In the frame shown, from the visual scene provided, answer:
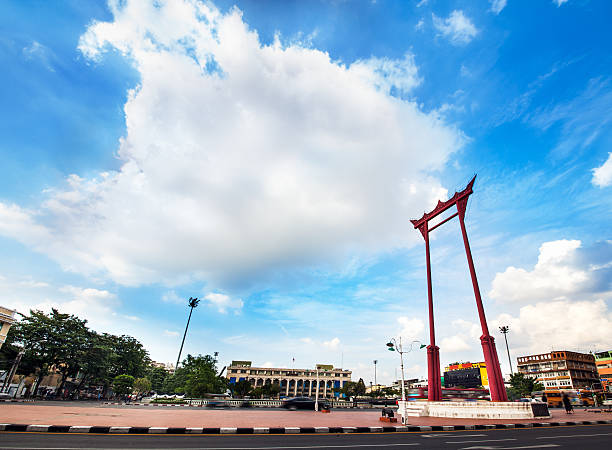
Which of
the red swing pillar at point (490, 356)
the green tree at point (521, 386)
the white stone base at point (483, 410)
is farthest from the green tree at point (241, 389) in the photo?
the red swing pillar at point (490, 356)

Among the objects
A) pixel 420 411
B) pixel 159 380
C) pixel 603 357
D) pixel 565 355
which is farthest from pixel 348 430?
pixel 603 357

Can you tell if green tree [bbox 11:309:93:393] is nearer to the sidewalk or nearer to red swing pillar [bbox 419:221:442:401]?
the sidewalk

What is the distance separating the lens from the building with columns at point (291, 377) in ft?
360

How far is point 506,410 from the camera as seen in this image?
20.7m

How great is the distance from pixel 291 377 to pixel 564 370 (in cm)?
8342

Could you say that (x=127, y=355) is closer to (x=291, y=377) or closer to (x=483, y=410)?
(x=483, y=410)

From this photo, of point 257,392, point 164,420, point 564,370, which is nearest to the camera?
point 164,420

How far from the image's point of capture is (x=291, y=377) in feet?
367

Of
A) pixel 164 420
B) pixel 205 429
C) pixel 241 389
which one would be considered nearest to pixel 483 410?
pixel 205 429

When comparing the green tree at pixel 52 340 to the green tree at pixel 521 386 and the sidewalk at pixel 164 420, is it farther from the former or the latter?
the green tree at pixel 521 386

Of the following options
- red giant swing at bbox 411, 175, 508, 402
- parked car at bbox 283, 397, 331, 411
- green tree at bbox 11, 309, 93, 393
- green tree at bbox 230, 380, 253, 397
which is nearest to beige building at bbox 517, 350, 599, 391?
green tree at bbox 230, 380, 253, 397

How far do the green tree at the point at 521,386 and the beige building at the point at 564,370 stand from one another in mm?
18653

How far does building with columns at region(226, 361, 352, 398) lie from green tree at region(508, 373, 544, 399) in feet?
181

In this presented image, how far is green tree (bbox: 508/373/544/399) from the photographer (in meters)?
68.2
